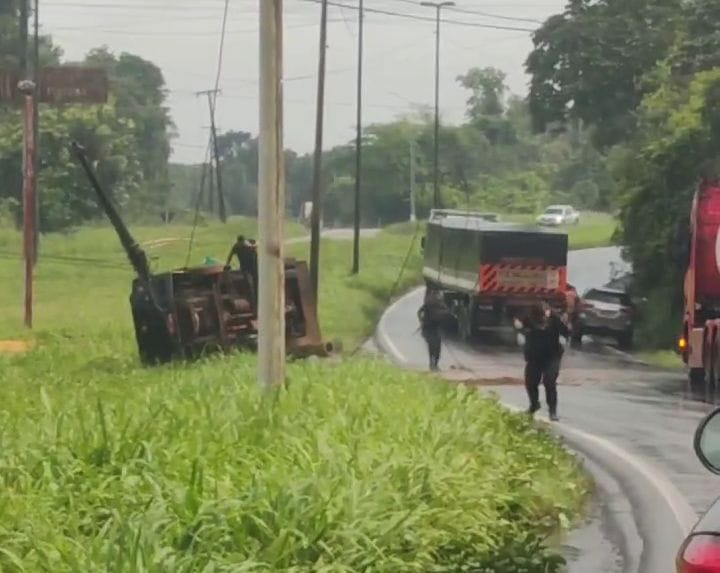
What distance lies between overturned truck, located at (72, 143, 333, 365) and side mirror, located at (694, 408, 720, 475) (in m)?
20.2

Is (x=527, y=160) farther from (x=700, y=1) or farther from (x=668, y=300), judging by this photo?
(x=668, y=300)

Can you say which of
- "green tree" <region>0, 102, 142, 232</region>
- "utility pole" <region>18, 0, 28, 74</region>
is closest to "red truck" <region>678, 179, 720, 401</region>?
"utility pole" <region>18, 0, 28, 74</region>

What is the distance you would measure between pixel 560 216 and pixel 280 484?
1985 inches

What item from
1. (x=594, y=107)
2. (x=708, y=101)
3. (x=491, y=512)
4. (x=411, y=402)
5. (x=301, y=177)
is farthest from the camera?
(x=301, y=177)

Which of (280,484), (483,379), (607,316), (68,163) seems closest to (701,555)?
(280,484)

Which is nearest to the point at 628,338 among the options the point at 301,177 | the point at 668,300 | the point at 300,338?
the point at 668,300

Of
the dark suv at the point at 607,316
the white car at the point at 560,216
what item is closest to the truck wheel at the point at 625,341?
the dark suv at the point at 607,316

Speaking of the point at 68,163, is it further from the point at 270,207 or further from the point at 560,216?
the point at 270,207

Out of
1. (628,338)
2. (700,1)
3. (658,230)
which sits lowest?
(628,338)

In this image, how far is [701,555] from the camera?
5.00 metres

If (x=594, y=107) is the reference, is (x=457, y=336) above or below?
below

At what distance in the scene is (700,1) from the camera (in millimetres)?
46688

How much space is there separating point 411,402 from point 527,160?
6364 cm

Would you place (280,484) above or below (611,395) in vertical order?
above
